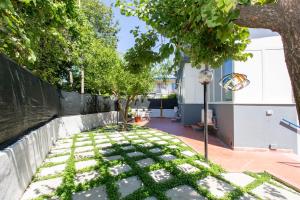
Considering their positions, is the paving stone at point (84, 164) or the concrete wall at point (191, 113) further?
the concrete wall at point (191, 113)

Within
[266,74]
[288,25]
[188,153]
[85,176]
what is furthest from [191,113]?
[288,25]

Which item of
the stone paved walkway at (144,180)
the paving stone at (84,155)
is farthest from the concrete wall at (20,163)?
the paving stone at (84,155)

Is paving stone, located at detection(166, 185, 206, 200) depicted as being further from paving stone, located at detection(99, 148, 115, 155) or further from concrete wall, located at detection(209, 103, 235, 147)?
concrete wall, located at detection(209, 103, 235, 147)

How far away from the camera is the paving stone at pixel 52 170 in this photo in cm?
494

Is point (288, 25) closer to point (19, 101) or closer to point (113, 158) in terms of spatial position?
point (19, 101)

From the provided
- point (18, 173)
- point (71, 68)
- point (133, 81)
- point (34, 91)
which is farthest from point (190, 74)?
point (18, 173)

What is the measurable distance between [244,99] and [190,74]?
22.2 ft

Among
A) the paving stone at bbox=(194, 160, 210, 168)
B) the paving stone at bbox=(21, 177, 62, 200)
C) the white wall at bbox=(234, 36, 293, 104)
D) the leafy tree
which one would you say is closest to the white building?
the white wall at bbox=(234, 36, 293, 104)

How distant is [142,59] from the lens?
414 centimetres

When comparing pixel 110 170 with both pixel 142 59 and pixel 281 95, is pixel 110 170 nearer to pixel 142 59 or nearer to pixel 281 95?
pixel 142 59

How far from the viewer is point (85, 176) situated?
15.3ft

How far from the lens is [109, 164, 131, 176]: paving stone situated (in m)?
4.85

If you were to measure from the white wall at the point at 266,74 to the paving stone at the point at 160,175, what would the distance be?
416 cm

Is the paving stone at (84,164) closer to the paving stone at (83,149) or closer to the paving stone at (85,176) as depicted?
the paving stone at (85,176)
